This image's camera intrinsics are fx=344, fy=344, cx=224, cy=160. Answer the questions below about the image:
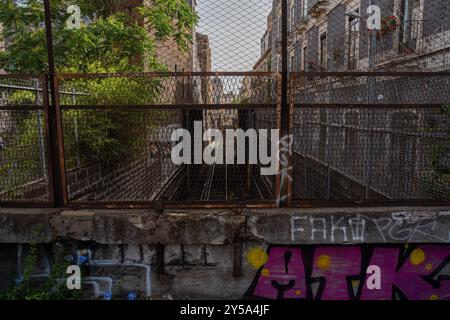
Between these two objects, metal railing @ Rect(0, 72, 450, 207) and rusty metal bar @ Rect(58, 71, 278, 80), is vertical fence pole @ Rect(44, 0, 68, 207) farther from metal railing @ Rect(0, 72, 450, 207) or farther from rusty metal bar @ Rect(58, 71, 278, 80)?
rusty metal bar @ Rect(58, 71, 278, 80)

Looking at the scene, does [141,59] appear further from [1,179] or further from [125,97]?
[1,179]

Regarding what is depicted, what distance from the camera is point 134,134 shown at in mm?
Answer: 4324

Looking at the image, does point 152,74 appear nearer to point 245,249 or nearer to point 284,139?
point 284,139

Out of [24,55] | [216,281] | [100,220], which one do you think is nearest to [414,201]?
[216,281]

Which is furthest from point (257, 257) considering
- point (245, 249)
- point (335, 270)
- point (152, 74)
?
point (152, 74)

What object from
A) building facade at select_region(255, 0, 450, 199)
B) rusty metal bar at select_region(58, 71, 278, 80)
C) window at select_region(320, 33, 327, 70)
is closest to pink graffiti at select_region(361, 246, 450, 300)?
building facade at select_region(255, 0, 450, 199)

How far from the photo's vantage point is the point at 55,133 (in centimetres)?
373

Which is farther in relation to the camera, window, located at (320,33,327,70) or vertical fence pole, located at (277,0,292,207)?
window, located at (320,33,327,70)

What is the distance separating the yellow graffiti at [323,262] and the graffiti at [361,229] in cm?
23

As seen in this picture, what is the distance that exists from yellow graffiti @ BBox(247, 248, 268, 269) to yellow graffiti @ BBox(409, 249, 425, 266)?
5.06 feet

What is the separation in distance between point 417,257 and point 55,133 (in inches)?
161

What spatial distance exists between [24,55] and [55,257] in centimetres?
541

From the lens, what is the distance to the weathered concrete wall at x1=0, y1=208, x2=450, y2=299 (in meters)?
3.56

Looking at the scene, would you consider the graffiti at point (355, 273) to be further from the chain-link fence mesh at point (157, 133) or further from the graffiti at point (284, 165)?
the chain-link fence mesh at point (157, 133)
